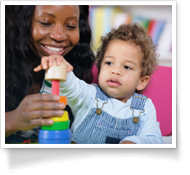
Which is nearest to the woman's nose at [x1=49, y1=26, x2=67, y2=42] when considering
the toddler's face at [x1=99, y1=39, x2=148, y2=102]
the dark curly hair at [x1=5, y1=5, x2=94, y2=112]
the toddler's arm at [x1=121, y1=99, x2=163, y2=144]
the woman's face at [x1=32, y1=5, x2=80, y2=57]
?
the woman's face at [x1=32, y1=5, x2=80, y2=57]

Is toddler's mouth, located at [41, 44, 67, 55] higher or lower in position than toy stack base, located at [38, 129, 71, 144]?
higher

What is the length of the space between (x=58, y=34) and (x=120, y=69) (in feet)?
0.98

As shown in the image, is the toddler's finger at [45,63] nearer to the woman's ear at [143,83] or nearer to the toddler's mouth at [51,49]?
the toddler's mouth at [51,49]

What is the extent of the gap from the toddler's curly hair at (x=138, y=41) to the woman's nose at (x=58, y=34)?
0.75 feet

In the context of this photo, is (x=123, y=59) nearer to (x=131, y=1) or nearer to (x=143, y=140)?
(x=131, y=1)

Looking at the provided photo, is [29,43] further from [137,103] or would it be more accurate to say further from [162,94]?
[162,94]

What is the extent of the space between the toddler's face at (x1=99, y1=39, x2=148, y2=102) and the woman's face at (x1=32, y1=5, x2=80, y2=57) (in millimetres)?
190

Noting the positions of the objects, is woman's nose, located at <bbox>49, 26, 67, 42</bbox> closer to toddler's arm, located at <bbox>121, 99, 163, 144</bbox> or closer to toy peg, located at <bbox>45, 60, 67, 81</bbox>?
toy peg, located at <bbox>45, 60, 67, 81</bbox>

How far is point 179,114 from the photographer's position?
0.87m

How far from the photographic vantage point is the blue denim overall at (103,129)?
0.92 metres

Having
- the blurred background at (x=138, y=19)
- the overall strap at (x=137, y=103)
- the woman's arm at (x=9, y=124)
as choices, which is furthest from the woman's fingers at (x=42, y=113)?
the blurred background at (x=138, y=19)

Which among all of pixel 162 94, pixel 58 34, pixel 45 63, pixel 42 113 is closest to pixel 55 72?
pixel 45 63

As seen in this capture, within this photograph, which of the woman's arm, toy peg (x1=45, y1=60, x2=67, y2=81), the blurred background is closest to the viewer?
toy peg (x1=45, y1=60, x2=67, y2=81)

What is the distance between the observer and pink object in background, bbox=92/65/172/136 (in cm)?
112
